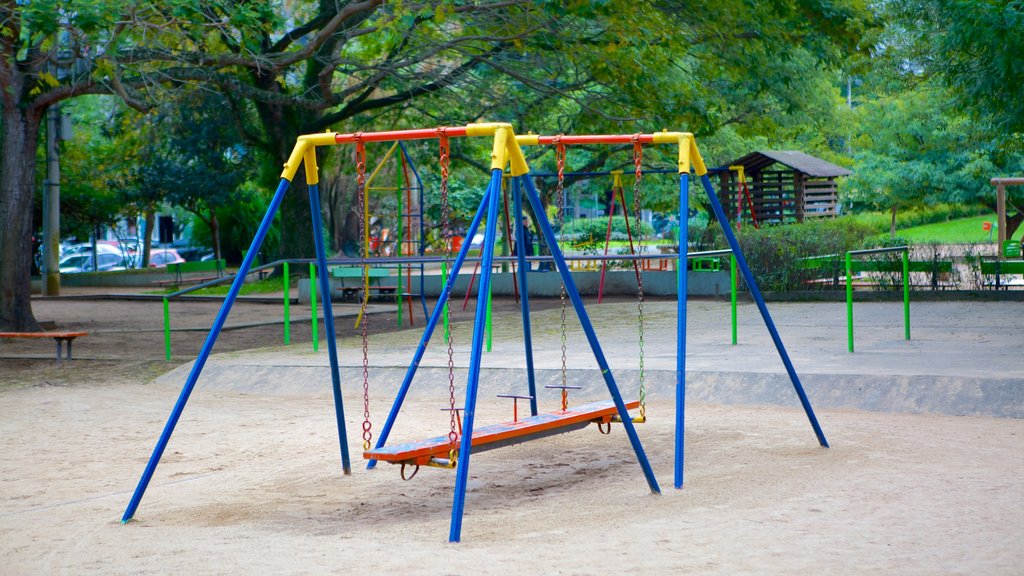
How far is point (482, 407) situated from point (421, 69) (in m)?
14.7

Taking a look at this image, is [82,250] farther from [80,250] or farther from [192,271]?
[192,271]

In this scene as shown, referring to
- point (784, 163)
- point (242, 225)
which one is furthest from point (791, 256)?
point (242, 225)

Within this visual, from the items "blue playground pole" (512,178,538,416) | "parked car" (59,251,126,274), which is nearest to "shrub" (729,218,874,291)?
"blue playground pole" (512,178,538,416)

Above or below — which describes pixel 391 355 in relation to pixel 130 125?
below

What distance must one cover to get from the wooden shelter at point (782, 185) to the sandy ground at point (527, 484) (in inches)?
513

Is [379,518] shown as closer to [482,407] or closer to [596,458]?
[596,458]

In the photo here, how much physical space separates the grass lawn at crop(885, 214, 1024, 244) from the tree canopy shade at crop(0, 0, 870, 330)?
23570 millimetres

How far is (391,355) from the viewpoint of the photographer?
1244 cm

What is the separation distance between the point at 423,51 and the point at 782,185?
9977mm

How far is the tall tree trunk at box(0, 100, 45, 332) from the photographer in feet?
54.2

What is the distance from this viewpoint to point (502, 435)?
6520 mm

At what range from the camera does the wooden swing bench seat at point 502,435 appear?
20.1ft

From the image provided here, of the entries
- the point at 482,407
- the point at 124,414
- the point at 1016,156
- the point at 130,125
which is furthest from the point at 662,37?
the point at 1016,156

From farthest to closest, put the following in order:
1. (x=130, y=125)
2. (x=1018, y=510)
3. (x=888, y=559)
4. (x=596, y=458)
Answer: (x=130, y=125)
(x=596, y=458)
(x=1018, y=510)
(x=888, y=559)
